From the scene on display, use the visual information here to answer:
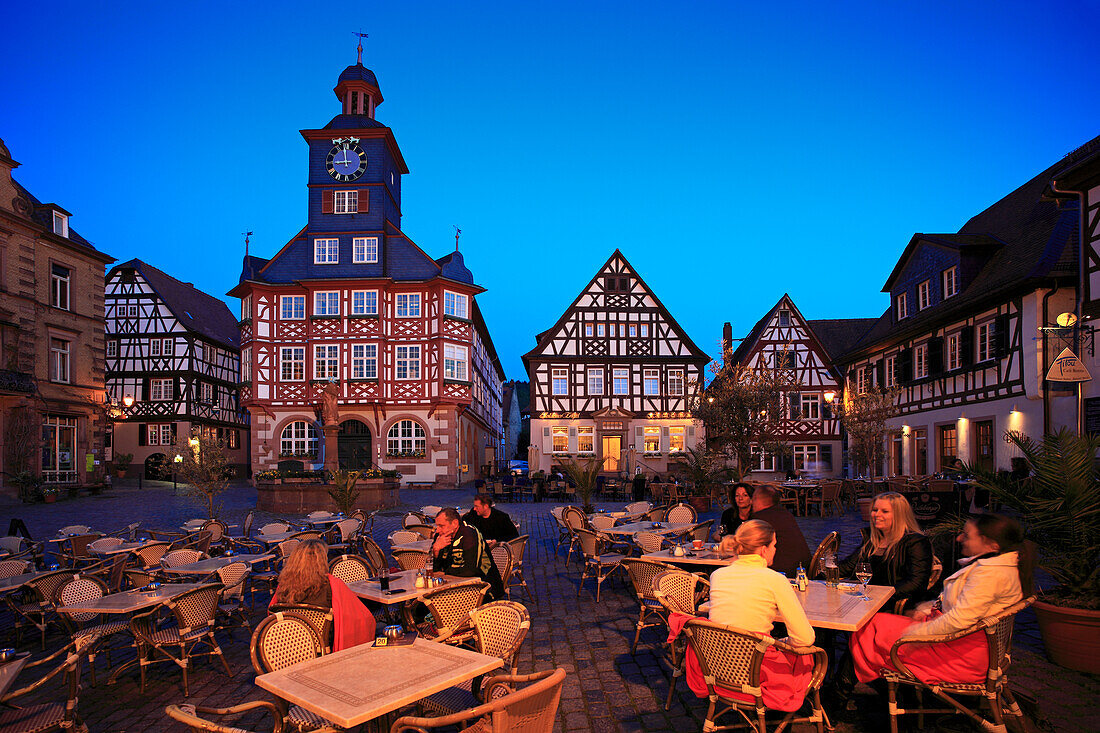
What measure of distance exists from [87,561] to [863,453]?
21843 millimetres

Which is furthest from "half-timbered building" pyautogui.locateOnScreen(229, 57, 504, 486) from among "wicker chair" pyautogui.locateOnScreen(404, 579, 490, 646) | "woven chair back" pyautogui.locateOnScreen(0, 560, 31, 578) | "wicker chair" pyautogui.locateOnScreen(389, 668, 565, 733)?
"wicker chair" pyautogui.locateOnScreen(389, 668, 565, 733)

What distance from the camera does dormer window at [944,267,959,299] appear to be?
2464 cm

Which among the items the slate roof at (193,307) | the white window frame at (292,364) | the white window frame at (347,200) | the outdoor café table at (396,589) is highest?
the white window frame at (347,200)

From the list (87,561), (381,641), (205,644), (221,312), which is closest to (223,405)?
(221,312)

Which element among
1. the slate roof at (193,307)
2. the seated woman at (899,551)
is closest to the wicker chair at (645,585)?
the seated woman at (899,551)

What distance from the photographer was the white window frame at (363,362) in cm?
3381

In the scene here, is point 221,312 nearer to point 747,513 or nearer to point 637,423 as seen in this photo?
point 637,423

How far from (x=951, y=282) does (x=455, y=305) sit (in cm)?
2195

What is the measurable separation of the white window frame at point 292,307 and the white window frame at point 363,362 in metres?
3.28

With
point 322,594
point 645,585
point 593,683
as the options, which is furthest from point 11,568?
point 645,585

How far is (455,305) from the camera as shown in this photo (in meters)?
34.8

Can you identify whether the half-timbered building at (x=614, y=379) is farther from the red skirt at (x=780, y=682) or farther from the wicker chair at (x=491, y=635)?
the red skirt at (x=780, y=682)

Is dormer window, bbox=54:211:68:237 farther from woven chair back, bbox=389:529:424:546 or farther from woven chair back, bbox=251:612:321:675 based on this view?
woven chair back, bbox=251:612:321:675

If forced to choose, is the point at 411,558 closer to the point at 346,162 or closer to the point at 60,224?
the point at 60,224
